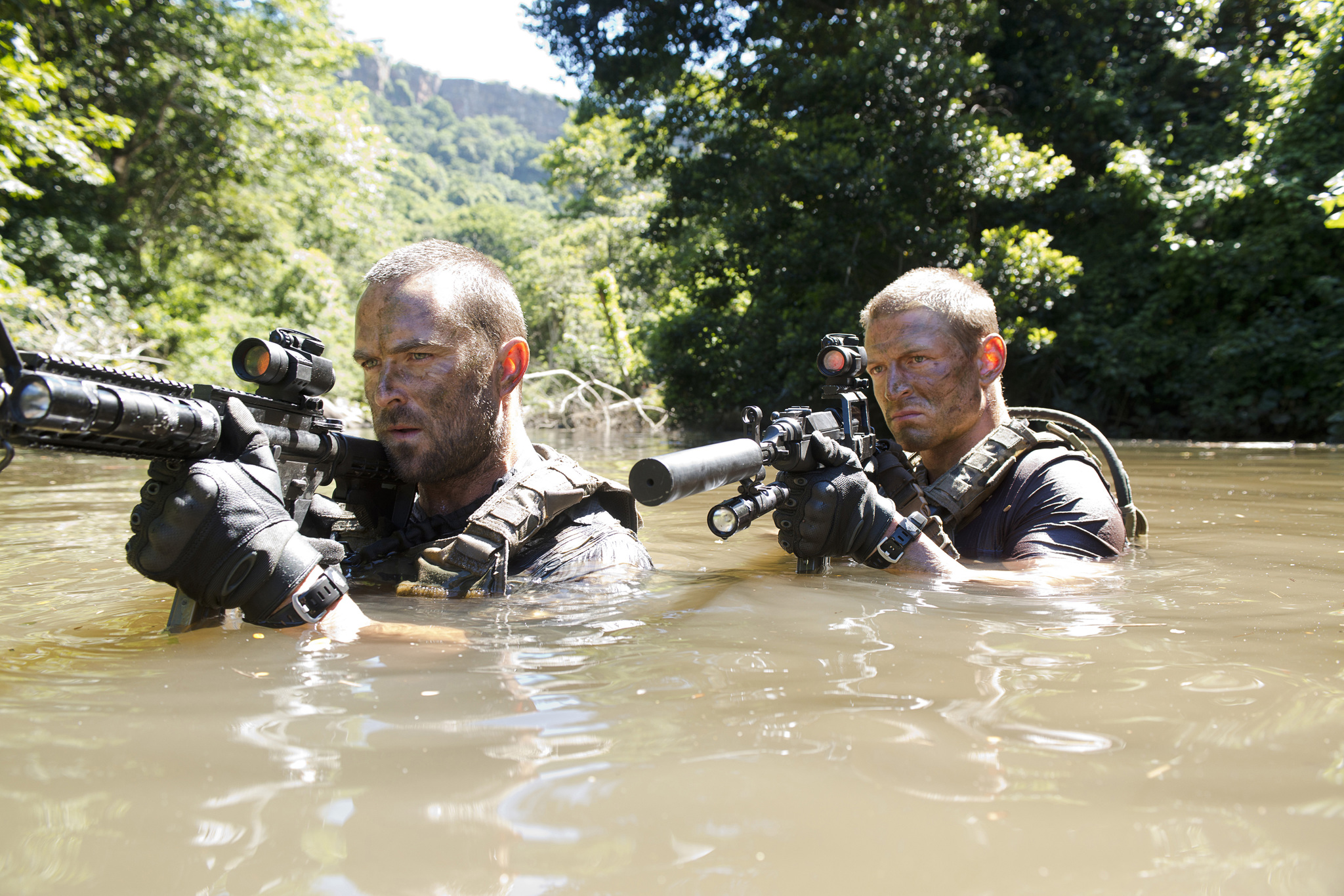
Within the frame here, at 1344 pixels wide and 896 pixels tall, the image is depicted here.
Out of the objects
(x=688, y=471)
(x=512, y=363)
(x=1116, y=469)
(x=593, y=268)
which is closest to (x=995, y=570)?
(x=1116, y=469)

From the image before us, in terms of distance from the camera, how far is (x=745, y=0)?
1753 cm

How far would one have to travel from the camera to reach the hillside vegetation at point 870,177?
1442cm

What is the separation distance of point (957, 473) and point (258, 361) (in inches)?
116

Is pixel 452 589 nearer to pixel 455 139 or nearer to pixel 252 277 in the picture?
pixel 252 277

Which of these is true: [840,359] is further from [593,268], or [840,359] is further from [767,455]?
[593,268]

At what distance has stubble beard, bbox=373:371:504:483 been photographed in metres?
3.35

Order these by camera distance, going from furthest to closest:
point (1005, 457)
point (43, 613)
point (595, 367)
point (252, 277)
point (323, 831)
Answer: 1. point (595, 367)
2. point (252, 277)
3. point (1005, 457)
4. point (43, 613)
5. point (323, 831)

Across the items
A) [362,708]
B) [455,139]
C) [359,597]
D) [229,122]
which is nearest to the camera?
[362,708]

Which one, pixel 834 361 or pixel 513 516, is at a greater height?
pixel 834 361

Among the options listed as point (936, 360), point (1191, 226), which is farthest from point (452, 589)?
point (1191, 226)

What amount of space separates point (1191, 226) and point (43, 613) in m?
18.0

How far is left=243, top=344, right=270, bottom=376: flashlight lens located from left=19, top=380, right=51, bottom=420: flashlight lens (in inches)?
37.1

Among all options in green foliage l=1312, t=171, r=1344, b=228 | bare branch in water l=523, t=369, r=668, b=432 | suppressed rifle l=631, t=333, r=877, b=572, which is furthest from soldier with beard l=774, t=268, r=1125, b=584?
bare branch in water l=523, t=369, r=668, b=432

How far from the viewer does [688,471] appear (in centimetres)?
231
